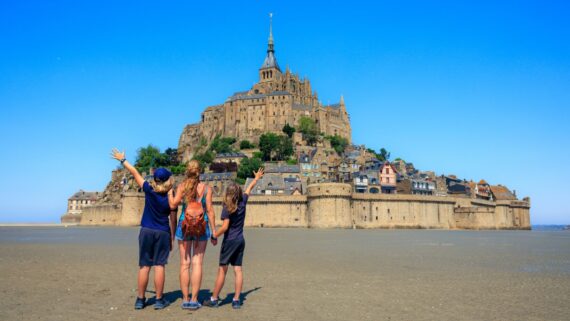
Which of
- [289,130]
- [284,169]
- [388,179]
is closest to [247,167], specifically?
[284,169]

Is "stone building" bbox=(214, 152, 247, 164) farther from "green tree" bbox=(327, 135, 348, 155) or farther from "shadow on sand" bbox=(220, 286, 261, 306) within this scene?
"shadow on sand" bbox=(220, 286, 261, 306)

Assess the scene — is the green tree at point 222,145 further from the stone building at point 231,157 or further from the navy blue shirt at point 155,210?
the navy blue shirt at point 155,210

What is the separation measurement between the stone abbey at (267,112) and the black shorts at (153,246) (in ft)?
315

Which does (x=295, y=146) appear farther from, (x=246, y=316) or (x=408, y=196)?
(x=246, y=316)

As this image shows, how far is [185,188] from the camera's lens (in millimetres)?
8391

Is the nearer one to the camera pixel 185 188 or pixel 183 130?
pixel 185 188

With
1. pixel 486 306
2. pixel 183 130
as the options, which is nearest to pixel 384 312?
pixel 486 306

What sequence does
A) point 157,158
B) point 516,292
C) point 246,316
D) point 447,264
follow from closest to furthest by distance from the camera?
point 246,316
point 516,292
point 447,264
point 157,158

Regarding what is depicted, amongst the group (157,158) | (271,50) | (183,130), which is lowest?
(157,158)

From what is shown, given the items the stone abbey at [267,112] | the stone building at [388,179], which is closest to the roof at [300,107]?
the stone abbey at [267,112]

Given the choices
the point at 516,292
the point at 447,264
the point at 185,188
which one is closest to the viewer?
the point at 185,188

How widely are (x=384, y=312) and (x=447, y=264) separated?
959 centimetres

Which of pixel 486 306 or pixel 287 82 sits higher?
pixel 287 82

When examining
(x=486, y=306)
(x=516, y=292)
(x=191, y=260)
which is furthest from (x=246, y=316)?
(x=516, y=292)
